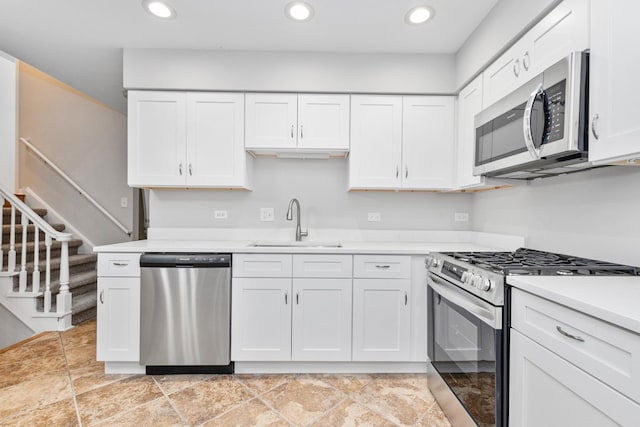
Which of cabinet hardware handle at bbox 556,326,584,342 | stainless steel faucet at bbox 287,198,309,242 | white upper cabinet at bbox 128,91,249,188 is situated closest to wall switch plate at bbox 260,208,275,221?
stainless steel faucet at bbox 287,198,309,242

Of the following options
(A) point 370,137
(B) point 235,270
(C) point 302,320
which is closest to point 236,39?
(A) point 370,137

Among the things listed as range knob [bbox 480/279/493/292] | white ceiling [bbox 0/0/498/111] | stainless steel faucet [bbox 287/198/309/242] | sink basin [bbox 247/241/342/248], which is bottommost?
range knob [bbox 480/279/493/292]

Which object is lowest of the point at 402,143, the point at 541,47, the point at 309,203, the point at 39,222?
the point at 39,222

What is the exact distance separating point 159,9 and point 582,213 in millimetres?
2763

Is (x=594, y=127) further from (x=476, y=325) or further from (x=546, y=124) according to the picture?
(x=476, y=325)

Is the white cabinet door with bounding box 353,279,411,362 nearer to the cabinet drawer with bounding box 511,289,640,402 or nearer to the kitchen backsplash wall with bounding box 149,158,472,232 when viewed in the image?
the kitchen backsplash wall with bounding box 149,158,472,232

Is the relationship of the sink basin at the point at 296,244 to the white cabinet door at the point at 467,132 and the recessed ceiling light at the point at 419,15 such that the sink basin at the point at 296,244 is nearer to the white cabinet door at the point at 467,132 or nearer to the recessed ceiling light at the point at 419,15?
the white cabinet door at the point at 467,132

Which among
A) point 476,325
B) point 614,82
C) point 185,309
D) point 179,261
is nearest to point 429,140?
point 614,82

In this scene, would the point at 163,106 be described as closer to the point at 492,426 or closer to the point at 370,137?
the point at 370,137

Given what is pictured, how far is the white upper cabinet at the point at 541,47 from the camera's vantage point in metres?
1.32

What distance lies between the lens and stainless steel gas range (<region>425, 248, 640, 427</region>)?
4.17 feet

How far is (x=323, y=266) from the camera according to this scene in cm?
214

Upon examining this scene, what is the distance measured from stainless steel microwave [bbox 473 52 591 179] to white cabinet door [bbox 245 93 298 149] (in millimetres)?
1391

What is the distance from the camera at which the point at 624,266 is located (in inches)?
54.3
